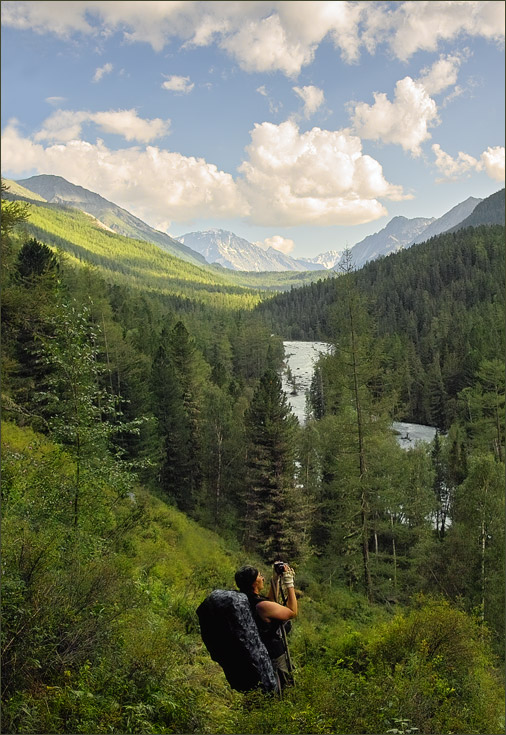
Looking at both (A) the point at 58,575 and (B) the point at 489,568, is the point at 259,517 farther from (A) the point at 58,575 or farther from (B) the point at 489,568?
(A) the point at 58,575

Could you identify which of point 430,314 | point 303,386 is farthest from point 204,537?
point 430,314

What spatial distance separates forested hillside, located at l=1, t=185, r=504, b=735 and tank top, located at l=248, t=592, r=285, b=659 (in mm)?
507

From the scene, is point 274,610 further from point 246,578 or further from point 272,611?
point 246,578

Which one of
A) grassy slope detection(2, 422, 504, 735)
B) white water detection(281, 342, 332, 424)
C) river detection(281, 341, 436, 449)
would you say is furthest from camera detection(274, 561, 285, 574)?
white water detection(281, 342, 332, 424)

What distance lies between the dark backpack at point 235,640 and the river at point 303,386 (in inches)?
759

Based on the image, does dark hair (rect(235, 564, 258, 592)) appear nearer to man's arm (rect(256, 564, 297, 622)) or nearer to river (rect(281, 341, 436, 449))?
man's arm (rect(256, 564, 297, 622))

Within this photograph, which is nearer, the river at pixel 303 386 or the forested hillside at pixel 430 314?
the river at pixel 303 386

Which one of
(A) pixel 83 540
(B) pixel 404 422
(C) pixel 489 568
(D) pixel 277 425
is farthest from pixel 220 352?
(A) pixel 83 540

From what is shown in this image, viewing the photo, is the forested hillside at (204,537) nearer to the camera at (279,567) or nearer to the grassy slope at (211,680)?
the grassy slope at (211,680)

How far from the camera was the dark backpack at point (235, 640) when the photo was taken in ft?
15.9

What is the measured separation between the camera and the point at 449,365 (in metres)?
72.2

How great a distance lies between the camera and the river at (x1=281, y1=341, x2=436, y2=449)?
60188mm

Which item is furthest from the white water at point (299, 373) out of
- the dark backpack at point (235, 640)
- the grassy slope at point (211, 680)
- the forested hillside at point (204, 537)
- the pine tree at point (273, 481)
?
the dark backpack at point (235, 640)

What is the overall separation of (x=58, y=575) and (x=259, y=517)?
19550 millimetres
